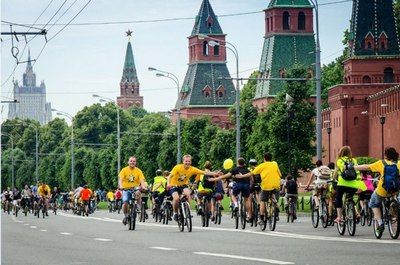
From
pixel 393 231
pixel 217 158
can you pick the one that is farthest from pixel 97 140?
pixel 393 231

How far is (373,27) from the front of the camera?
14138 cm

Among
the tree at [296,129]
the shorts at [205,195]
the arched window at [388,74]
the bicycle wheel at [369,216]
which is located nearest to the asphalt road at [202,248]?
the bicycle wheel at [369,216]

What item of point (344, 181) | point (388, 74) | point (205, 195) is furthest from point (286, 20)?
point (344, 181)

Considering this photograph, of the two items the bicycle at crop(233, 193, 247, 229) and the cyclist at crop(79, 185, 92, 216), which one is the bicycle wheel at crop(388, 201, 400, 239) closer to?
the bicycle at crop(233, 193, 247, 229)

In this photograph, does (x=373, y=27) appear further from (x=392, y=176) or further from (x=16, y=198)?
(x=392, y=176)

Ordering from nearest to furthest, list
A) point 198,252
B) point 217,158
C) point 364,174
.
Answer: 1. point 198,252
2. point 364,174
3. point 217,158

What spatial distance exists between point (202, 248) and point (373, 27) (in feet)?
394

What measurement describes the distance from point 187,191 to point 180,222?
1197 millimetres

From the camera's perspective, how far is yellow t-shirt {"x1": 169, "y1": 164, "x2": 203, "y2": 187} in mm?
30828

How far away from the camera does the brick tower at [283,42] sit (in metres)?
167

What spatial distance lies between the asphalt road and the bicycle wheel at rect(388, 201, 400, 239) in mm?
270

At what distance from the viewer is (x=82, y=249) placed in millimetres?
23938

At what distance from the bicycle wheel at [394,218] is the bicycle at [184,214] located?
20.8 ft

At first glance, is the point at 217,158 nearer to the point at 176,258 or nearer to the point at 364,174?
the point at 364,174
